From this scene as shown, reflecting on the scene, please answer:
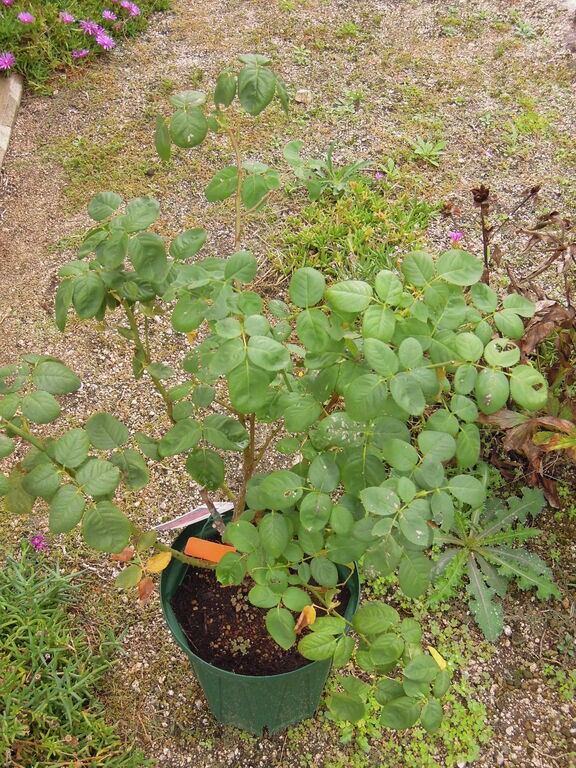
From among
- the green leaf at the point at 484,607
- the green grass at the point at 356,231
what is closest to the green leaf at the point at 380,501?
the green leaf at the point at 484,607

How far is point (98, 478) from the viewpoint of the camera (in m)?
1.15

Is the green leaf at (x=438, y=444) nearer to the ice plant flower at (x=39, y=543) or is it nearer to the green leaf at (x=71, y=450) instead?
the green leaf at (x=71, y=450)

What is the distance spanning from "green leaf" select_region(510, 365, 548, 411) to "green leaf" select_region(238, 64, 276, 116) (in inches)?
25.5

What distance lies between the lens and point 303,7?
443cm

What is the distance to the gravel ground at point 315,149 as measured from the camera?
2010mm

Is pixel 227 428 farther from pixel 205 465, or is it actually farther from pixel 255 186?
pixel 255 186

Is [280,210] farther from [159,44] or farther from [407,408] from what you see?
[407,408]

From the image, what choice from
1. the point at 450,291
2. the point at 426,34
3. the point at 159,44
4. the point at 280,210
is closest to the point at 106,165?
the point at 280,210

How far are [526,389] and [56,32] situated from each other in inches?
150

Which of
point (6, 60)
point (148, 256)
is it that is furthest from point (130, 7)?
point (148, 256)

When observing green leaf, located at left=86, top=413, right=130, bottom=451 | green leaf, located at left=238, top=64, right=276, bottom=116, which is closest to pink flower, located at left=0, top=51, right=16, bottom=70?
green leaf, located at left=238, top=64, right=276, bottom=116

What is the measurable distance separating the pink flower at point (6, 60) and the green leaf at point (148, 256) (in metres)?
3.14

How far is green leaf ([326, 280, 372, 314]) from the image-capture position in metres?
1.10

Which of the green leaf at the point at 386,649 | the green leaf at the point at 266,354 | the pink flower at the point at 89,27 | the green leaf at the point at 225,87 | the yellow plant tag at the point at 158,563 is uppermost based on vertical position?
the green leaf at the point at 225,87
